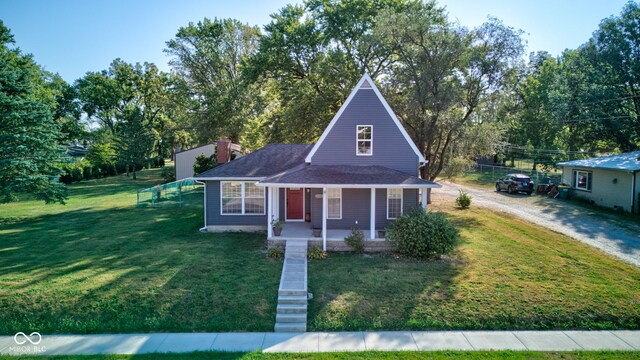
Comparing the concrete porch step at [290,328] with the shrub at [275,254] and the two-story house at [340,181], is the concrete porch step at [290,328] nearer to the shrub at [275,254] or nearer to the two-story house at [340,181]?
the shrub at [275,254]

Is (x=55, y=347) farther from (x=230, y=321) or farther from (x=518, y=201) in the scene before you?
(x=518, y=201)

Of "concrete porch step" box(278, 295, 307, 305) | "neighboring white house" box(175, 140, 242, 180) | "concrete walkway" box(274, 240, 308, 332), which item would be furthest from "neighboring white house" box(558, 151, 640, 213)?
"neighboring white house" box(175, 140, 242, 180)

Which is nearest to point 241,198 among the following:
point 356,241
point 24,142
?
point 356,241

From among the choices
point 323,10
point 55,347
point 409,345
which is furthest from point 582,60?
point 55,347


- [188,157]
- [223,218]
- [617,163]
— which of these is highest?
[188,157]

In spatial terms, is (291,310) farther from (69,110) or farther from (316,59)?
(69,110)

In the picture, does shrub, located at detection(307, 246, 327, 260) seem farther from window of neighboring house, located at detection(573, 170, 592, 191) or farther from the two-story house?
window of neighboring house, located at detection(573, 170, 592, 191)

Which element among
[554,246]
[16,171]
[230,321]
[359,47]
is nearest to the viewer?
[230,321]
